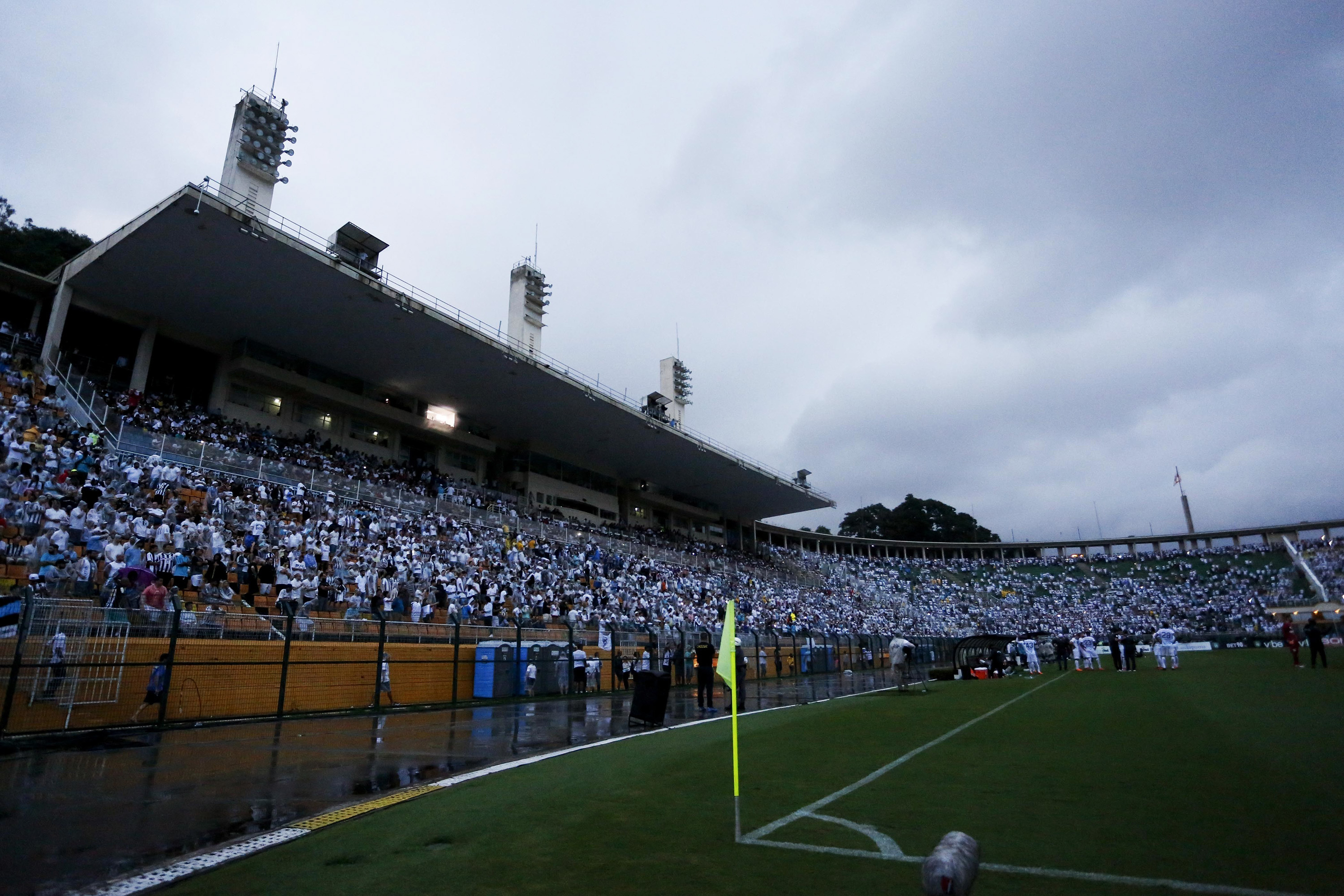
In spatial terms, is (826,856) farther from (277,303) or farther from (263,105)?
(263,105)

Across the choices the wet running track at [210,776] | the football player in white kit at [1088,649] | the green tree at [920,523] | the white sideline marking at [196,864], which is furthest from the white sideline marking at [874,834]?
the green tree at [920,523]

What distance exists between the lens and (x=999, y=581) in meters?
75.9

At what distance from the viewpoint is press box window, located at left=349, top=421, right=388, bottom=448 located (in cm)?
3700

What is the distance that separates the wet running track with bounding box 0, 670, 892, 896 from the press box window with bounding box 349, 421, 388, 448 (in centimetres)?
2594

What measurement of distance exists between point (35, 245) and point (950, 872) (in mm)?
54774

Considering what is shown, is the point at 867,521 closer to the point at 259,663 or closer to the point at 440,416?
the point at 440,416

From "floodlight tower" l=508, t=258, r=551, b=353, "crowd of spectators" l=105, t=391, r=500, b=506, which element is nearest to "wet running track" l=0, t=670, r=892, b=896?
"crowd of spectators" l=105, t=391, r=500, b=506

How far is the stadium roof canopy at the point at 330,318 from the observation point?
24859mm

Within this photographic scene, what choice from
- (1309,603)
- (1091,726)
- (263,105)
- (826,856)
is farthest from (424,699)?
(1309,603)

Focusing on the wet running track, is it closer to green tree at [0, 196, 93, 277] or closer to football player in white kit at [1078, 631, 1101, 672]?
football player in white kit at [1078, 631, 1101, 672]

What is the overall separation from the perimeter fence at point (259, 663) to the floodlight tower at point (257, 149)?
23402 mm

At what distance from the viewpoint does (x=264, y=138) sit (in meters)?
32.1

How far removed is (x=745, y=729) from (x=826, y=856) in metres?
7.36

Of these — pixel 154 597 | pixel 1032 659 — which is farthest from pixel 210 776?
pixel 1032 659
